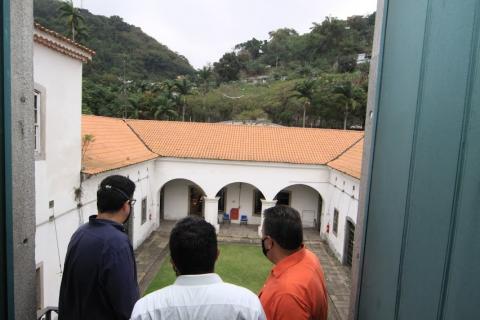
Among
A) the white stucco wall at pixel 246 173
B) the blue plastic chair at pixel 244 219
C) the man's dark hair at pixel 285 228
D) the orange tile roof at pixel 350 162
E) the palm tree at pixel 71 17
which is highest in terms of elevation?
the palm tree at pixel 71 17

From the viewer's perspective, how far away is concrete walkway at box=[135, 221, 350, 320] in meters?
11.6

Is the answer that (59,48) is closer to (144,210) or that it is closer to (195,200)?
(144,210)

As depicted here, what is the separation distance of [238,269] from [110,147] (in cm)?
697

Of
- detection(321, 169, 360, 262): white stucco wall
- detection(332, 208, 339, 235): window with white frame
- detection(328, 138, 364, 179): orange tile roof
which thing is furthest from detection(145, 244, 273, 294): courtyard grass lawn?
detection(328, 138, 364, 179): orange tile roof

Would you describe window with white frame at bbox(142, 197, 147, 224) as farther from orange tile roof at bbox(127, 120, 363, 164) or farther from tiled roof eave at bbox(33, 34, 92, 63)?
tiled roof eave at bbox(33, 34, 92, 63)

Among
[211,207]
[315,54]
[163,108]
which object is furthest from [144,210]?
[315,54]

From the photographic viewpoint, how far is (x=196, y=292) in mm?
1661

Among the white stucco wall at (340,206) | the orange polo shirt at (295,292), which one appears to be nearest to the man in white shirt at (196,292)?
the orange polo shirt at (295,292)

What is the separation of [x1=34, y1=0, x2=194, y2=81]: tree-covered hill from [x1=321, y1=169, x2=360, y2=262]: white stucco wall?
37.1m

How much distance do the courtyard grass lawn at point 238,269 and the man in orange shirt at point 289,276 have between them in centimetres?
1006

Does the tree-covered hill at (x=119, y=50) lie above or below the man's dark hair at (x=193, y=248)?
above

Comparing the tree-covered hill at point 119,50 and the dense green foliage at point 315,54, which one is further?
the dense green foliage at point 315,54

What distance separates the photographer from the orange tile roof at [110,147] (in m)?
11.6

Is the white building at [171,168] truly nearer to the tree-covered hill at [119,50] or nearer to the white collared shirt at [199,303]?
the white collared shirt at [199,303]
